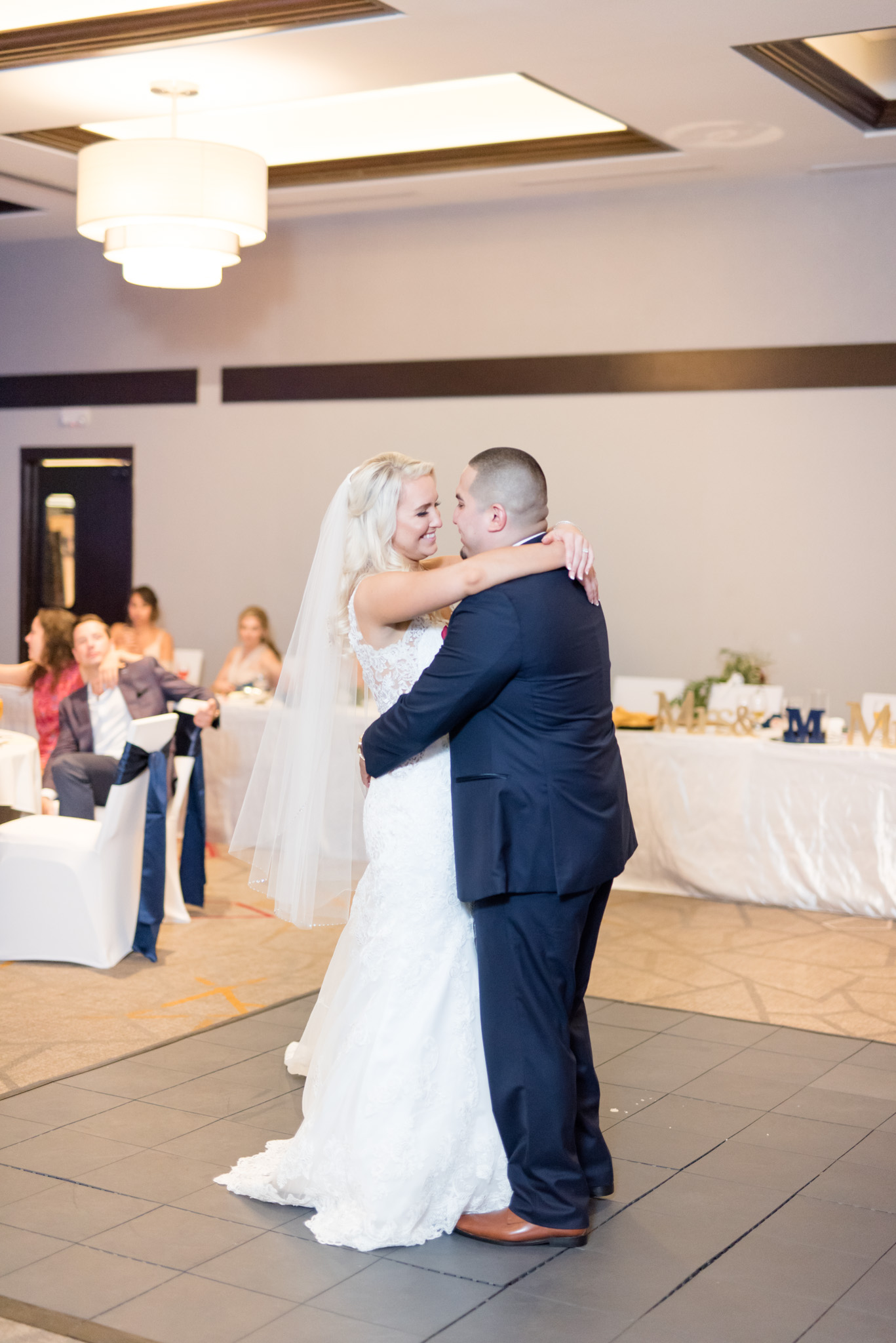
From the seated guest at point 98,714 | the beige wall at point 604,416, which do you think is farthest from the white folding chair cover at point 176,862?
the beige wall at point 604,416

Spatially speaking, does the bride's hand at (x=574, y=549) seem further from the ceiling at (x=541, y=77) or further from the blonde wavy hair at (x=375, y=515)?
the ceiling at (x=541, y=77)

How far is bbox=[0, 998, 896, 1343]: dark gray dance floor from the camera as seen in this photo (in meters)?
2.67

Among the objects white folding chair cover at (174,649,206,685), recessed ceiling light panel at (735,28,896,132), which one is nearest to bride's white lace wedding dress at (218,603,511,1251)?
recessed ceiling light panel at (735,28,896,132)

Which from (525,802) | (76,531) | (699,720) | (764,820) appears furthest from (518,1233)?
(76,531)

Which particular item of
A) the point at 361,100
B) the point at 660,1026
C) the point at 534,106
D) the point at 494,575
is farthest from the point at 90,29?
the point at 660,1026

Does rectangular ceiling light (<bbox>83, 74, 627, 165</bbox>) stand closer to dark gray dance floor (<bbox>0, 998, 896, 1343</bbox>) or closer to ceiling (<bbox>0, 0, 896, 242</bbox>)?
ceiling (<bbox>0, 0, 896, 242</bbox>)

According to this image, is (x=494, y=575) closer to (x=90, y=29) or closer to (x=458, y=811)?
(x=458, y=811)

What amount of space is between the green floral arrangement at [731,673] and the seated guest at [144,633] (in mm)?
3521

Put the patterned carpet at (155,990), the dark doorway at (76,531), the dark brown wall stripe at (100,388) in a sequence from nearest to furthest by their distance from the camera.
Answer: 1. the patterned carpet at (155,990)
2. the dark brown wall stripe at (100,388)
3. the dark doorway at (76,531)

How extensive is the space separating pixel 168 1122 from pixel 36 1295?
3.17 feet

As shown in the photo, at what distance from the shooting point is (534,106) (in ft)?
24.9

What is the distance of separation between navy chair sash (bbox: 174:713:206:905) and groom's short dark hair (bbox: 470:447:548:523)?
339cm

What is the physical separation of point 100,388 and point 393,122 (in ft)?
10.8

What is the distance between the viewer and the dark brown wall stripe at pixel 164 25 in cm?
541
